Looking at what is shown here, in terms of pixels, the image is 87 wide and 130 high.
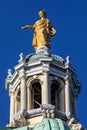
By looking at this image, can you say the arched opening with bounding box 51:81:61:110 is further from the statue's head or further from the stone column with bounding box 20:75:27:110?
the statue's head

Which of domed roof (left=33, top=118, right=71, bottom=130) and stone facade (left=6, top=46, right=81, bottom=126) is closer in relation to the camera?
domed roof (left=33, top=118, right=71, bottom=130)

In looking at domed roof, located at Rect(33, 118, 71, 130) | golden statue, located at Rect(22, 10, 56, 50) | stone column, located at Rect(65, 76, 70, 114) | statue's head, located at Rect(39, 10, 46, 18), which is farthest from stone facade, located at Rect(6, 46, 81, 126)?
domed roof, located at Rect(33, 118, 71, 130)

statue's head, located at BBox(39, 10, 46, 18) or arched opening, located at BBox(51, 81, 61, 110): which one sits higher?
statue's head, located at BBox(39, 10, 46, 18)

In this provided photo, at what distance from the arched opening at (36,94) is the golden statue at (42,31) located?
3.24m

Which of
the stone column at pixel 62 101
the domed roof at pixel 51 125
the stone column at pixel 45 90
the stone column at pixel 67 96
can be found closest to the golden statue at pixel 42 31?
the stone column at pixel 67 96

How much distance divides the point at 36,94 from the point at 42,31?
4348 mm

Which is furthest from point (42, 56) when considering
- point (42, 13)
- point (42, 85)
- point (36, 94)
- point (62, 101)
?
point (42, 13)

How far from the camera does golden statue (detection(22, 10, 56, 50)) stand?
71312 mm

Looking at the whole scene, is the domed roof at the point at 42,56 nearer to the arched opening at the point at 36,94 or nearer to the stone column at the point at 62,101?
the arched opening at the point at 36,94

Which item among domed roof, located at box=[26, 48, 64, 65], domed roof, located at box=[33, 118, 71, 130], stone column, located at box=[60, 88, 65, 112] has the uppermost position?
domed roof, located at box=[26, 48, 64, 65]

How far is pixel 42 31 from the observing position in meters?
→ 71.3

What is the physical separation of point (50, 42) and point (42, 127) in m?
13.3

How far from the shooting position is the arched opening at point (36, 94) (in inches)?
2702

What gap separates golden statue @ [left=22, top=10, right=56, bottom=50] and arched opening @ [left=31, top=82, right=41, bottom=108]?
3245 mm
